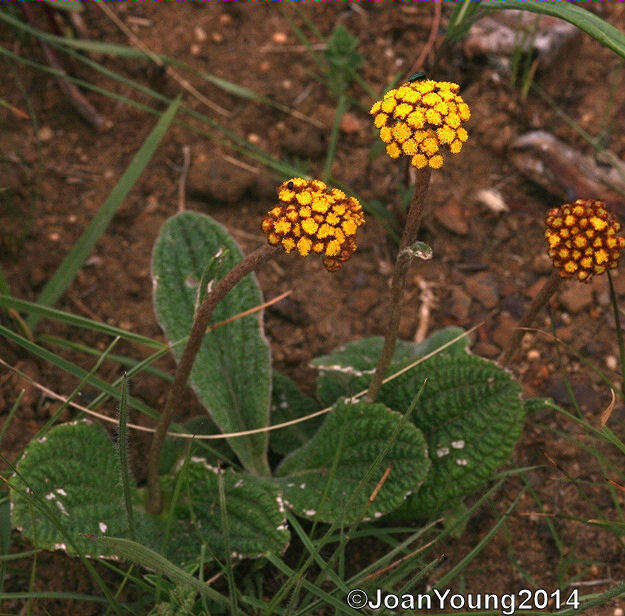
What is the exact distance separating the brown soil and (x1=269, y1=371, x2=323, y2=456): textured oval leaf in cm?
16

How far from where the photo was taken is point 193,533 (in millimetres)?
2371

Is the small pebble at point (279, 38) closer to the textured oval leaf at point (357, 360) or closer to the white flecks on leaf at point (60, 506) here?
the textured oval leaf at point (357, 360)

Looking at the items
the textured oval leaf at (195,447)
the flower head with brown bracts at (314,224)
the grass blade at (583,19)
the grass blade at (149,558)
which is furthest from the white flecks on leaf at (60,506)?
the grass blade at (583,19)

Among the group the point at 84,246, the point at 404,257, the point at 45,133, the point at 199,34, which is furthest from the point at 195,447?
the point at 199,34

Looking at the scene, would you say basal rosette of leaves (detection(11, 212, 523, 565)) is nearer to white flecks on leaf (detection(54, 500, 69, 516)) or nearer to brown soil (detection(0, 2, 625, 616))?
white flecks on leaf (detection(54, 500, 69, 516))

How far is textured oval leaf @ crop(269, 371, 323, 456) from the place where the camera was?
8.82ft

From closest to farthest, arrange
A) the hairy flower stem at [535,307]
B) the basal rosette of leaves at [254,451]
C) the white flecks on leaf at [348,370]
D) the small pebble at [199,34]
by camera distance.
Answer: the hairy flower stem at [535,307]
the basal rosette of leaves at [254,451]
the white flecks on leaf at [348,370]
the small pebble at [199,34]

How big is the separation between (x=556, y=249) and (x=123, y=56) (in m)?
2.09

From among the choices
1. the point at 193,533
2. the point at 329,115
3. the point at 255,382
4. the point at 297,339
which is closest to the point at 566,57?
the point at 329,115

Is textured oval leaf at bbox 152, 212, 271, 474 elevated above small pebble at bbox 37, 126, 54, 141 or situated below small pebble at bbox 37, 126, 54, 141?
below

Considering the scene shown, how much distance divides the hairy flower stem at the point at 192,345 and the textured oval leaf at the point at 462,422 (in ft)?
2.41

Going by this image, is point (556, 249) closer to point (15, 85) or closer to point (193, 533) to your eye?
point (193, 533)

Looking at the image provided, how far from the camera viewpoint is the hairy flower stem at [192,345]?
170 centimetres

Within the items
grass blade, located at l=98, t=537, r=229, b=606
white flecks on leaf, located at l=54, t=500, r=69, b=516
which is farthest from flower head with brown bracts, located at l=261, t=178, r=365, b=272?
white flecks on leaf, located at l=54, t=500, r=69, b=516
